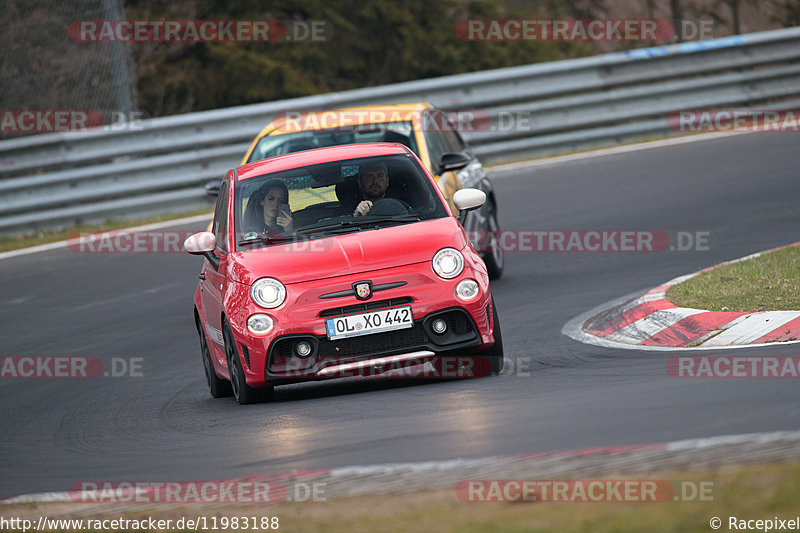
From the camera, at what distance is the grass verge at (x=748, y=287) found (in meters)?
8.77

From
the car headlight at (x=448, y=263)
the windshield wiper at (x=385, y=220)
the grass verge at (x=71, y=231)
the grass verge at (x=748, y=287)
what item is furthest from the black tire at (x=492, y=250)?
the grass verge at (x=71, y=231)

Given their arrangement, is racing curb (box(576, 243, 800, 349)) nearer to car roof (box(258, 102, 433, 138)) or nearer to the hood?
the hood

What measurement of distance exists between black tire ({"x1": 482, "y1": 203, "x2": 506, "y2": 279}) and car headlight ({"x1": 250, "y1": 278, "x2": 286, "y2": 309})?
452 cm

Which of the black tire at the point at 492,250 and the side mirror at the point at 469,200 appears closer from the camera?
the side mirror at the point at 469,200

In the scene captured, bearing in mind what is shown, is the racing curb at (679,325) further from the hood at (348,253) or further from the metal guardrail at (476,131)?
the metal guardrail at (476,131)

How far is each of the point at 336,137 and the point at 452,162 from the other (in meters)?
1.29

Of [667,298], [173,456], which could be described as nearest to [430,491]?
[173,456]

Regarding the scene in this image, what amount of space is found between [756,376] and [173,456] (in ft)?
9.82

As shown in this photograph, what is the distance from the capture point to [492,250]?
39.9 feet

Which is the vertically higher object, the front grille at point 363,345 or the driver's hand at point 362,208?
the driver's hand at point 362,208

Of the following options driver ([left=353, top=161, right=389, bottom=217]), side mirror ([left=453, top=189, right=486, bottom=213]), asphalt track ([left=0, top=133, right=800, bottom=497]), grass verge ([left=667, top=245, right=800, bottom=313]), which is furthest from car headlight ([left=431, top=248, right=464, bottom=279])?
grass verge ([left=667, top=245, right=800, bottom=313])

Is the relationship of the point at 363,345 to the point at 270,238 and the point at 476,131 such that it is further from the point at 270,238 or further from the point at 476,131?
the point at 476,131

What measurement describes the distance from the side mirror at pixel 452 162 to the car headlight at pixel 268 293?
362 centimetres

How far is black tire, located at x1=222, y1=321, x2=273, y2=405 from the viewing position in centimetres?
790
